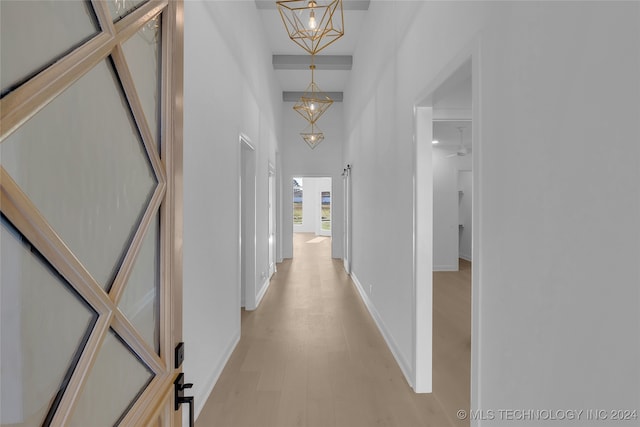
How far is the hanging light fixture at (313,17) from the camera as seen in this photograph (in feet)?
10.6

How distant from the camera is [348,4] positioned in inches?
188

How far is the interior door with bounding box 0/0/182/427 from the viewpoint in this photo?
0.59 meters

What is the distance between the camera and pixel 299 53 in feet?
21.7

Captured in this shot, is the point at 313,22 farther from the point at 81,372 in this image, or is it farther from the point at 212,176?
the point at 81,372

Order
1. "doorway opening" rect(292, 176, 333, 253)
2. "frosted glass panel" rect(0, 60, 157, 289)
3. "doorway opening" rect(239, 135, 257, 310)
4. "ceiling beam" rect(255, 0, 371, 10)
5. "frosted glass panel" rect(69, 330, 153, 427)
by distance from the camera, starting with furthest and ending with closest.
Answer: "doorway opening" rect(292, 176, 333, 253) < "ceiling beam" rect(255, 0, 371, 10) < "doorway opening" rect(239, 135, 257, 310) < "frosted glass panel" rect(69, 330, 153, 427) < "frosted glass panel" rect(0, 60, 157, 289)

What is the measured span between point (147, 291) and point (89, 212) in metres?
0.33

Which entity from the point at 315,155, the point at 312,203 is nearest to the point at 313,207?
the point at 312,203

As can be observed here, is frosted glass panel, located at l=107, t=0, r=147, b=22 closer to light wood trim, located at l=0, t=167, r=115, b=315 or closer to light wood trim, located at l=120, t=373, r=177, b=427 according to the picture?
light wood trim, located at l=0, t=167, r=115, b=315

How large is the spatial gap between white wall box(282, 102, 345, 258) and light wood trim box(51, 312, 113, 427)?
806 centimetres

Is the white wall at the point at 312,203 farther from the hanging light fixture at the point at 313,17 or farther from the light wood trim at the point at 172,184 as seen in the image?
the light wood trim at the point at 172,184

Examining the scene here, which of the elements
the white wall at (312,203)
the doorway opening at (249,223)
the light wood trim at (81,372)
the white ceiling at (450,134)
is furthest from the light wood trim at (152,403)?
the white wall at (312,203)

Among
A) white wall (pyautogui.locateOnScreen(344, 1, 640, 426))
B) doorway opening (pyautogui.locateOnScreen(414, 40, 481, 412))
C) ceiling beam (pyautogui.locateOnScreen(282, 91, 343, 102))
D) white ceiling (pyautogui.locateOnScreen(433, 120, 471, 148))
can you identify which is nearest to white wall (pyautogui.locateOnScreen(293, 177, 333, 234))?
ceiling beam (pyautogui.locateOnScreen(282, 91, 343, 102))

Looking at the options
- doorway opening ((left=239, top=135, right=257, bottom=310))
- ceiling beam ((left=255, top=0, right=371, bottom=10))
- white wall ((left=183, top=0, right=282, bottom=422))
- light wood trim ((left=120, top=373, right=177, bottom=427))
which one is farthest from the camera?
ceiling beam ((left=255, top=0, right=371, bottom=10))

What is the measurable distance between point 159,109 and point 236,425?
2.07 m
